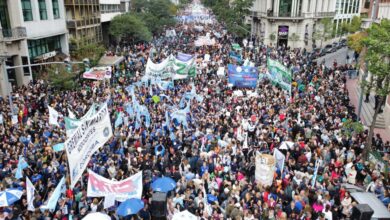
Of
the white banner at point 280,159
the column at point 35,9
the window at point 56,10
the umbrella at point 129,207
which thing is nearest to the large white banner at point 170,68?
the white banner at point 280,159

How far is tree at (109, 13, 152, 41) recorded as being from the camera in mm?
47438

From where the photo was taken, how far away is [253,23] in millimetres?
64500

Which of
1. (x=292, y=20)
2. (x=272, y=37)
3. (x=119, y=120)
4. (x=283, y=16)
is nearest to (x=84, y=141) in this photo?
(x=119, y=120)

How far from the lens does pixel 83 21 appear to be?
4381 cm

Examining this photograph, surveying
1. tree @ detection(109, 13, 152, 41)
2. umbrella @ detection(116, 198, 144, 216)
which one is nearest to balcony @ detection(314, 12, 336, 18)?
tree @ detection(109, 13, 152, 41)

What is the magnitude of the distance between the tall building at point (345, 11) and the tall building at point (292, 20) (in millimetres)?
6466

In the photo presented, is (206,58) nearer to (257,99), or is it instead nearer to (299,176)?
(257,99)

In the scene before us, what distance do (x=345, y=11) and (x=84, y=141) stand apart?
6280cm

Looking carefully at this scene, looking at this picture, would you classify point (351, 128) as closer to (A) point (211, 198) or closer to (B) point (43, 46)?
(A) point (211, 198)

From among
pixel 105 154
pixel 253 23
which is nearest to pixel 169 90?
pixel 105 154

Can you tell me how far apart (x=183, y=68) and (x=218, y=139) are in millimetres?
10169

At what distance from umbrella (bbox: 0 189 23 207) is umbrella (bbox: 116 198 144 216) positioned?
3162 mm

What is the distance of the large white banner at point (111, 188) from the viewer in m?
11.1

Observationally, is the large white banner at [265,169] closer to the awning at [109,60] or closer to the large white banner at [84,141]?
the large white banner at [84,141]
